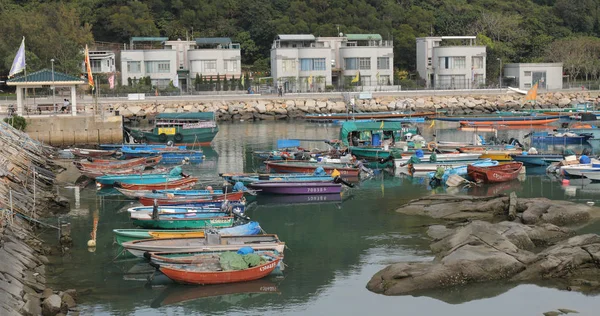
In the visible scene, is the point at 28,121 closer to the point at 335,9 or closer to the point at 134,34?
the point at 134,34

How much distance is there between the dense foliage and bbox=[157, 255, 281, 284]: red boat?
77341 mm

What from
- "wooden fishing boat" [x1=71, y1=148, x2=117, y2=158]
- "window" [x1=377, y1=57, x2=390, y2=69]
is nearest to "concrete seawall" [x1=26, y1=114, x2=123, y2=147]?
"wooden fishing boat" [x1=71, y1=148, x2=117, y2=158]

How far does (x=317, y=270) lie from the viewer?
28.0m

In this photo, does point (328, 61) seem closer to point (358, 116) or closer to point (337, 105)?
point (337, 105)

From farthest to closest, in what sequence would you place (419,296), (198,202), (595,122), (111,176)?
(595,122) → (111,176) → (198,202) → (419,296)

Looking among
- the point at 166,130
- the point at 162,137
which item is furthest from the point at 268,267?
the point at 166,130

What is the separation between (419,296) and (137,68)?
258 ft

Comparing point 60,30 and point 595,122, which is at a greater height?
point 60,30

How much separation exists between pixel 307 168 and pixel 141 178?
897cm

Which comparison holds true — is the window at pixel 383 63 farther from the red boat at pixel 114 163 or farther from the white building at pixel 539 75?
the red boat at pixel 114 163

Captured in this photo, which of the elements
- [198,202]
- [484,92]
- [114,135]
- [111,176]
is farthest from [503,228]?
[484,92]

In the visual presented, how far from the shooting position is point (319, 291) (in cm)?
2598

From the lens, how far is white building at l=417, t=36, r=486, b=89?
336 feet

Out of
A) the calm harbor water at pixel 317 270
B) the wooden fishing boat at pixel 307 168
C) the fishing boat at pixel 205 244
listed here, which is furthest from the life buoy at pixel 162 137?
the fishing boat at pixel 205 244
